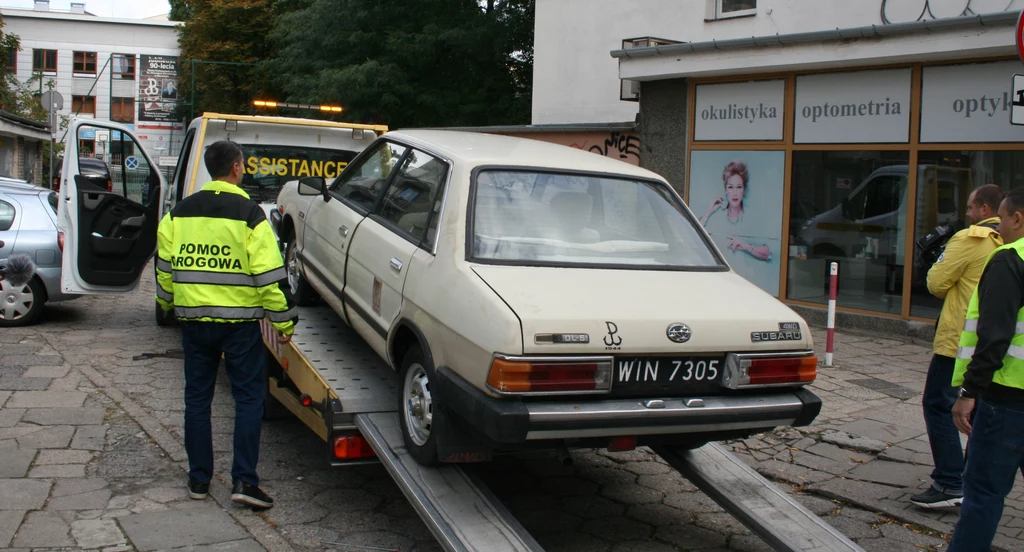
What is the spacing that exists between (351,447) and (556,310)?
1.37 meters

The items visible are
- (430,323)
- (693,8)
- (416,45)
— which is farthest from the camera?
(416,45)

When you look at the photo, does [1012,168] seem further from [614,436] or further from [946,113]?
[614,436]

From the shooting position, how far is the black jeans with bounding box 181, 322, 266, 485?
4.91m

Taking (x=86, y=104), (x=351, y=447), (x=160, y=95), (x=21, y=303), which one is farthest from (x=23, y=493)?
(x=86, y=104)

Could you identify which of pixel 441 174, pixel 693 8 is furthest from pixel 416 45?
pixel 441 174

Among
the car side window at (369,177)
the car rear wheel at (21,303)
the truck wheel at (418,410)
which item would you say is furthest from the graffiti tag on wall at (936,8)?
the car rear wheel at (21,303)

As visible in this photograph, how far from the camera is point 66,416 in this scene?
654 cm

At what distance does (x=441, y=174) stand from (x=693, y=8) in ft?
37.0

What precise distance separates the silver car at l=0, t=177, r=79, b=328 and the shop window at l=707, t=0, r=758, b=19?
389 inches

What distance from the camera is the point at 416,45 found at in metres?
26.7

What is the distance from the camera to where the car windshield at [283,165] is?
29.5 feet

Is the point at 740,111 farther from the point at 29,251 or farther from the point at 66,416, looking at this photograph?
the point at 66,416

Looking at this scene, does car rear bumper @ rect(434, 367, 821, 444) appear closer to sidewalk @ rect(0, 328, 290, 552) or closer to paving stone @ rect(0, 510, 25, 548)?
sidewalk @ rect(0, 328, 290, 552)

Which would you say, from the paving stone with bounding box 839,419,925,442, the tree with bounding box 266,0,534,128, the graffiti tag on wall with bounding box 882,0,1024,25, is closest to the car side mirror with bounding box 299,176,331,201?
the paving stone with bounding box 839,419,925,442
